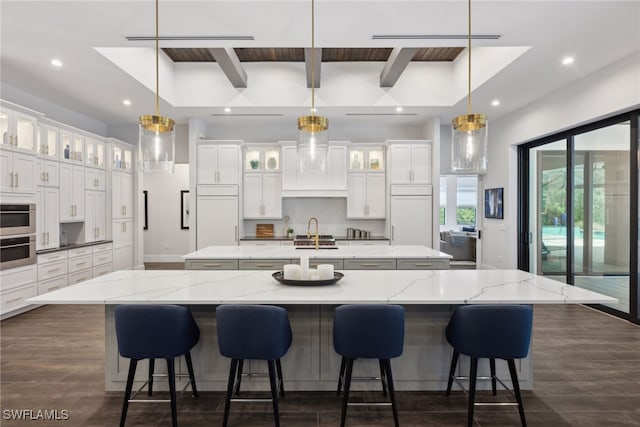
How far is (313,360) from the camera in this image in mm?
2717

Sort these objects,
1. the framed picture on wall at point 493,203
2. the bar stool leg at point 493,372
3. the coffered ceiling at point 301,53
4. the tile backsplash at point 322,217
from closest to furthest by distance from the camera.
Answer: the bar stool leg at point 493,372 < the coffered ceiling at point 301,53 < the framed picture on wall at point 493,203 < the tile backsplash at point 322,217

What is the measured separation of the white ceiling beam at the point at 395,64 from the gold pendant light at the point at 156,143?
313 centimetres

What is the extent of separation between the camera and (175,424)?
7.31ft

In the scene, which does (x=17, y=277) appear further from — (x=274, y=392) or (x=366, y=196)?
(x=366, y=196)

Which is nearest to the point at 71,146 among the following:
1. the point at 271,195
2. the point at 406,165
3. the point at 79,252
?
the point at 79,252

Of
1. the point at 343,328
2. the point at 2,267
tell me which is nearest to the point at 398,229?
the point at 343,328

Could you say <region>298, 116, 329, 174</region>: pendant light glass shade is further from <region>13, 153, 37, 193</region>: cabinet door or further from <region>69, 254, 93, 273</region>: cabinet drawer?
<region>69, 254, 93, 273</region>: cabinet drawer

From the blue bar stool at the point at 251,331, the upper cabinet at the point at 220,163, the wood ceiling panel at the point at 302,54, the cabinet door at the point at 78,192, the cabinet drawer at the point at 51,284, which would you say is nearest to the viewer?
the blue bar stool at the point at 251,331

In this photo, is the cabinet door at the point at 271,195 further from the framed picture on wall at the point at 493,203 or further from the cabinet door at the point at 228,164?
the framed picture on wall at the point at 493,203

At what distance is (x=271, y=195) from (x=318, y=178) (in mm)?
967

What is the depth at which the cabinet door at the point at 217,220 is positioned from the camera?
6934 mm

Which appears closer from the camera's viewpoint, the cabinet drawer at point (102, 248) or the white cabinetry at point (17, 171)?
the white cabinetry at point (17, 171)

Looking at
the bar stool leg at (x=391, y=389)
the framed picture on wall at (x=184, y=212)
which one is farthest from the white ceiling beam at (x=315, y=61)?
the framed picture on wall at (x=184, y=212)

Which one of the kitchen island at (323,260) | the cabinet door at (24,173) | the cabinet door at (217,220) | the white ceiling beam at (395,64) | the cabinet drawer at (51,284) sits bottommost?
the cabinet drawer at (51,284)
